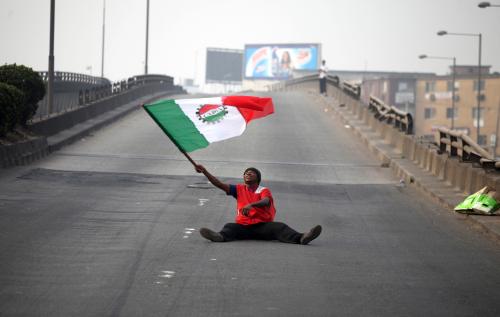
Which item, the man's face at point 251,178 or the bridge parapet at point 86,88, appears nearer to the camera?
the man's face at point 251,178

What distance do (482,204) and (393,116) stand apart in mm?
17719

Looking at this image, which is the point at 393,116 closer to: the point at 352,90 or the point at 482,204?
the point at 352,90

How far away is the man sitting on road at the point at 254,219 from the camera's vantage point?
14.0 meters

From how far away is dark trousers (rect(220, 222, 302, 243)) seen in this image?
13992mm

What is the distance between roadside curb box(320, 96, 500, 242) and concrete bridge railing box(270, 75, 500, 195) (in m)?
0.06

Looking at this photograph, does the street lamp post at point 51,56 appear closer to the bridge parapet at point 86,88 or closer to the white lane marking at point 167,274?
the bridge parapet at point 86,88

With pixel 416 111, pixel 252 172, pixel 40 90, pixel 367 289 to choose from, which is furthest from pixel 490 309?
pixel 416 111

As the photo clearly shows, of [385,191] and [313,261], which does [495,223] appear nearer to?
[313,261]

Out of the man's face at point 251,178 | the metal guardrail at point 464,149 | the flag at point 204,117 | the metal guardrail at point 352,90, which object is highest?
the metal guardrail at point 352,90

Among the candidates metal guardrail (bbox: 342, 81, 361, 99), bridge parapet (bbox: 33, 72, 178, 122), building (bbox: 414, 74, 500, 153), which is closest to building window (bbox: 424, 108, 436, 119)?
building (bbox: 414, 74, 500, 153)

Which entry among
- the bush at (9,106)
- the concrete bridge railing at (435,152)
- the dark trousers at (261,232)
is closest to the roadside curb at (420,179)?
the concrete bridge railing at (435,152)

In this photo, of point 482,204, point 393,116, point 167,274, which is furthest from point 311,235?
point 393,116

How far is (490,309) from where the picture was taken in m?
9.55

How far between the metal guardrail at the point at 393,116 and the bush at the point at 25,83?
11.1 meters
